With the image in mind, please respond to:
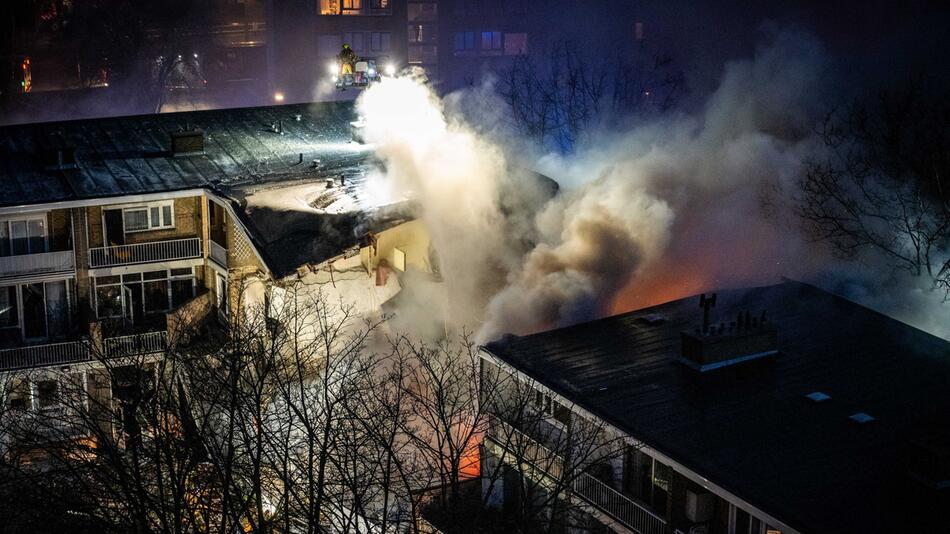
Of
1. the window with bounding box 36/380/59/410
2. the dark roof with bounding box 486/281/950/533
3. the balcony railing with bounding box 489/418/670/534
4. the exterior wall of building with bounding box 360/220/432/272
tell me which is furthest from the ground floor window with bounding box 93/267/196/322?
the balcony railing with bounding box 489/418/670/534

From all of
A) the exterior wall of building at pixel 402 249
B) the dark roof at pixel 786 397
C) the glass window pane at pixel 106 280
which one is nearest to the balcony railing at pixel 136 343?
the glass window pane at pixel 106 280

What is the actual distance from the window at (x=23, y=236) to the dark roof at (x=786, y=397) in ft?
52.9

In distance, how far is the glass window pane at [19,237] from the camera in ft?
106

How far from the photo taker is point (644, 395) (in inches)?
866

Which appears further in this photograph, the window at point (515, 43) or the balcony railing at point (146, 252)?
the window at point (515, 43)

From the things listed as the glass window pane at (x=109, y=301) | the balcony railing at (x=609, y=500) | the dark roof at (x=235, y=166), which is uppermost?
the dark roof at (x=235, y=166)

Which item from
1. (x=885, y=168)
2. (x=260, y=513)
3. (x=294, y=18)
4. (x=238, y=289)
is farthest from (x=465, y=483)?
(x=294, y=18)

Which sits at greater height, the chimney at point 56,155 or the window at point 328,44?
the window at point 328,44

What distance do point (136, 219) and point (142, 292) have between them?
229 cm

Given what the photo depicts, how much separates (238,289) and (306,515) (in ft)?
48.8

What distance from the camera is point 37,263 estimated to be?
32500 millimetres

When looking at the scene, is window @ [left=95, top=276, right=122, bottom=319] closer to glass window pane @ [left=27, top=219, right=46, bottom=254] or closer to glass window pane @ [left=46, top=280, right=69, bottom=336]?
glass window pane @ [left=46, top=280, right=69, bottom=336]

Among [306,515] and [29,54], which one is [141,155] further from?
[29,54]

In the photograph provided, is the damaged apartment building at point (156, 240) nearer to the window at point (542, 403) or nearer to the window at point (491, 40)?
the window at point (542, 403)
